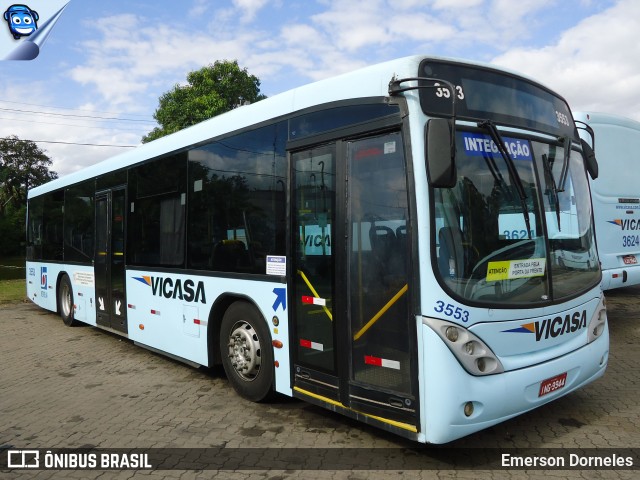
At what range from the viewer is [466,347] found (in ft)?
11.7

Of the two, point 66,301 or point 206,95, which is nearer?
point 66,301

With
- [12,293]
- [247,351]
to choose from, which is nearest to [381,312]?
[247,351]

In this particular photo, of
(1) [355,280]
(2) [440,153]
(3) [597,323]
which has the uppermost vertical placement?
(2) [440,153]

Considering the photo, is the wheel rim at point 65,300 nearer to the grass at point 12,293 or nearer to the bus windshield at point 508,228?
the grass at point 12,293

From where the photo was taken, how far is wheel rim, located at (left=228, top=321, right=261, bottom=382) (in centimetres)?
527

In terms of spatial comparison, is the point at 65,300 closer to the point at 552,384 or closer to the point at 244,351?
the point at 244,351

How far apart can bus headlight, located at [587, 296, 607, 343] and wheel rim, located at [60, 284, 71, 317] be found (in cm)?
924

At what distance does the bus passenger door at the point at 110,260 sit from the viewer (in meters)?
7.93

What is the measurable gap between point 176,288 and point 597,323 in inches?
181

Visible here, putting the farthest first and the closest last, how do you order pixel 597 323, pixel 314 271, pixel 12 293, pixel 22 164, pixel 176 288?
pixel 22 164, pixel 12 293, pixel 176 288, pixel 597 323, pixel 314 271

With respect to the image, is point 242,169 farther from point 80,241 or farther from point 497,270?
point 80,241

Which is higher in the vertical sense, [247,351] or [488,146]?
[488,146]

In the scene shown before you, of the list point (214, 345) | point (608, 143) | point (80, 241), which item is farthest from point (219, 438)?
point (608, 143)

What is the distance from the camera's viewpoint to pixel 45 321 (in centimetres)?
1173
